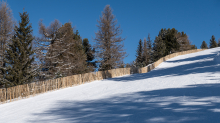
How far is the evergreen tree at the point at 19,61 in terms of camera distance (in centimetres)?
1672

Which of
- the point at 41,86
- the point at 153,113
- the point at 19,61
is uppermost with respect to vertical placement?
the point at 19,61

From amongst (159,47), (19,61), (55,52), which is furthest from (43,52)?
(159,47)

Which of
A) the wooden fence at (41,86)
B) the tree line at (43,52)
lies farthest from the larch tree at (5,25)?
the wooden fence at (41,86)

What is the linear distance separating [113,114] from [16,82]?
46.2 ft

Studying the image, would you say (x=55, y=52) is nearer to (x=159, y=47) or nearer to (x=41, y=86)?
(x=41, y=86)

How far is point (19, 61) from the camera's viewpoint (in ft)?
56.9

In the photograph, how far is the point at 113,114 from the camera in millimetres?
6211

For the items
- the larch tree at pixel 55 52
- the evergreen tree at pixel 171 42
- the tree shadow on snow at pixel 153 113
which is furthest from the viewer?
the evergreen tree at pixel 171 42

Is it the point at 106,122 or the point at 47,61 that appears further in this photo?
the point at 47,61

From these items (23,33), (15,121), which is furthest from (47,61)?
(15,121)

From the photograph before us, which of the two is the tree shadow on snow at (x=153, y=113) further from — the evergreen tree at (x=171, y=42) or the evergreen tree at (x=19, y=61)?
the evergreen tree at (x=171, y=42)

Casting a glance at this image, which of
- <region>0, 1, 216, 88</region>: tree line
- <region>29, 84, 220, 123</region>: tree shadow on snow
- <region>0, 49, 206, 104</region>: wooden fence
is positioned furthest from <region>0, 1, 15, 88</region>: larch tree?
<region>29, 84, 220, 123</region>: tree shadow on snow

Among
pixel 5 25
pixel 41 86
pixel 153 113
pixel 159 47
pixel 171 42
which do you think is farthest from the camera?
pixel 171 42

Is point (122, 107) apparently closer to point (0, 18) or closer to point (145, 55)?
point (0, 18)
